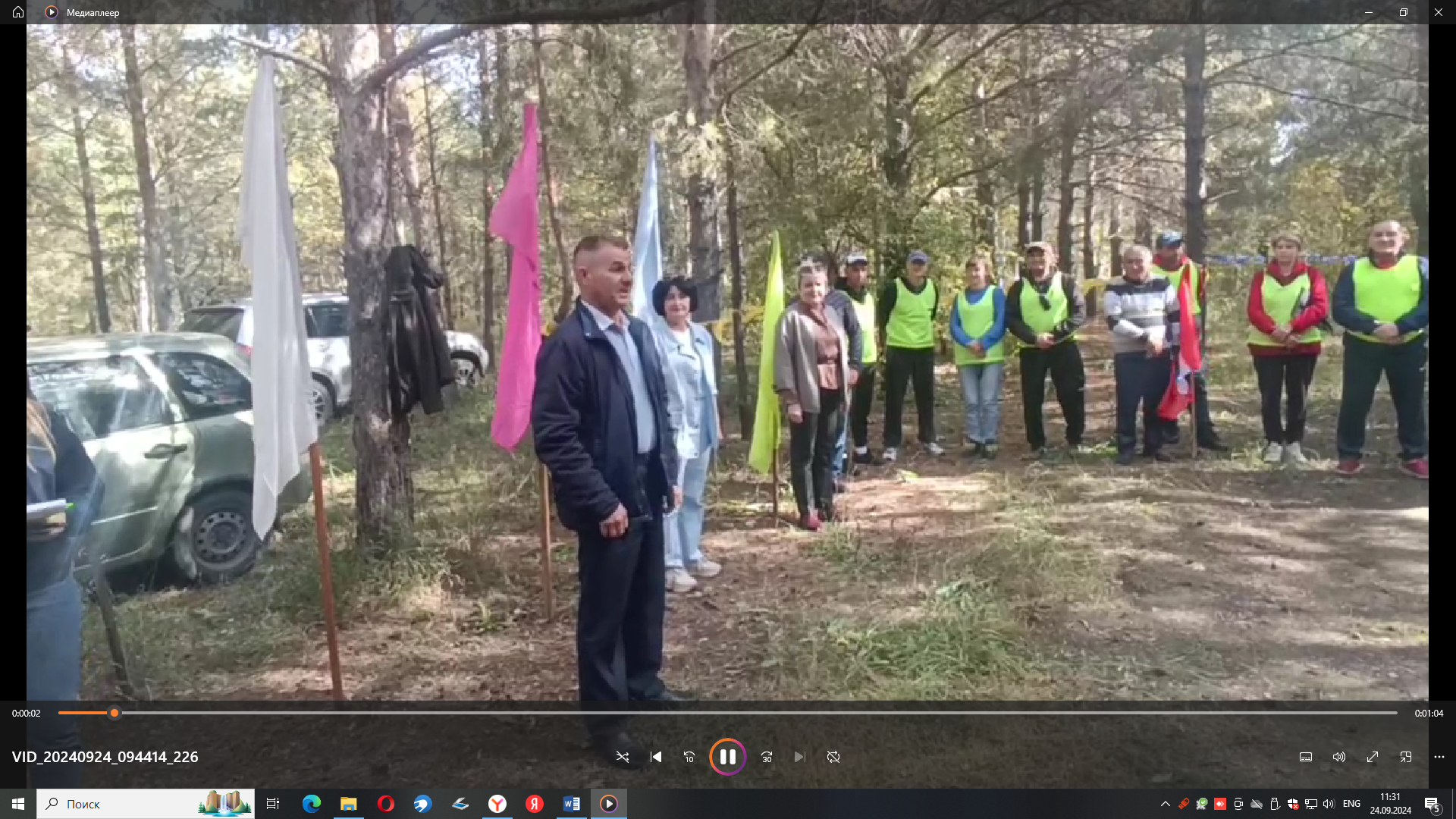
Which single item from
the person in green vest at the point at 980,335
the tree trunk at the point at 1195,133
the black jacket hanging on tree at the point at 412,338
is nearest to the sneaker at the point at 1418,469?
the tree trunk at the point at 1195,133

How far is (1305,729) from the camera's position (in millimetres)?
1708

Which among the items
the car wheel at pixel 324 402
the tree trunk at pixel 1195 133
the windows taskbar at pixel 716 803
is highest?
the tree trunk at pixel 1195 133

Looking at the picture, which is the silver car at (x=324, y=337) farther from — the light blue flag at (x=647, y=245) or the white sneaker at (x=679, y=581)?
the white sneaker at (x=679, y=581)

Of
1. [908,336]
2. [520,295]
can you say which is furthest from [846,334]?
[520,295]

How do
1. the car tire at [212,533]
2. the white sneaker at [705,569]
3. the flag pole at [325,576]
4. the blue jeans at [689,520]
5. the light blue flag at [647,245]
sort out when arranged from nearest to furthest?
the flag pole at [325,576] → the car tire at [212,533] → the white sneaker at [705,569] → the blue jeans at [689,520] → the light blue flag at [647,245]

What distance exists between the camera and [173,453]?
266 centimetres

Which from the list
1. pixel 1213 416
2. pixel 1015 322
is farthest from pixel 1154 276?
pixel 1213 416

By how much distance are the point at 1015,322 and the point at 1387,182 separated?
2.14 metres

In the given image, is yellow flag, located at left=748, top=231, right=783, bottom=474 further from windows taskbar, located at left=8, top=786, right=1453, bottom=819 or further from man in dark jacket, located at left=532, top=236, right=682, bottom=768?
windows taskbar, located at left=8, top=786, right=1453, bottom=819

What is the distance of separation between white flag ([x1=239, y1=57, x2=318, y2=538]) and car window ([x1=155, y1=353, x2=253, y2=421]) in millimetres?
626

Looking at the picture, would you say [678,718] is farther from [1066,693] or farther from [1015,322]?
[1015,322]

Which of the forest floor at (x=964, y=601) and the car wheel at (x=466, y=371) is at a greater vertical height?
the car wheel at (x=466, y=371)

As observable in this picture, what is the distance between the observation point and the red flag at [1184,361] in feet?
10.4

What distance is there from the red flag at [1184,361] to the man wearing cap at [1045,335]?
0.96 feet
